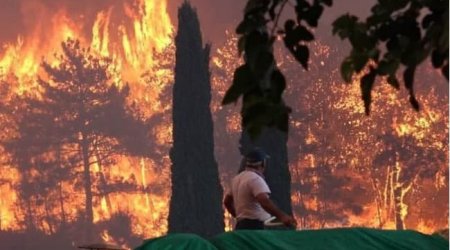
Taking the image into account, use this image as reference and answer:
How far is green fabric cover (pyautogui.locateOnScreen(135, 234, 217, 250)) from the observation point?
26.1 ft

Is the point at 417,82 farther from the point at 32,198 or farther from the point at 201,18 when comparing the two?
the point at 32,198

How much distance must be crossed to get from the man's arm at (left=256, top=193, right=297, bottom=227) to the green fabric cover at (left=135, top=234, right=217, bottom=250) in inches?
86.8

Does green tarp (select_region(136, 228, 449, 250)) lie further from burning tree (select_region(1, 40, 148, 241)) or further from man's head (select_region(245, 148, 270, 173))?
burning tree (select_region(1, 40, 148, 241))

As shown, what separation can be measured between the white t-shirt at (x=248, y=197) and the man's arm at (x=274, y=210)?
90 mm

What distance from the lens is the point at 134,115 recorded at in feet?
170

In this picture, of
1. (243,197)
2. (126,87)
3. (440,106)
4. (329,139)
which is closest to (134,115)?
(126,87)

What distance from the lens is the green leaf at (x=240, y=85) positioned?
119 inches

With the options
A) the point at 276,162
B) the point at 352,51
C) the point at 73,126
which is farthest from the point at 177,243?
the point at 73,126

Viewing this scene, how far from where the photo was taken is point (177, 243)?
802 centimetres

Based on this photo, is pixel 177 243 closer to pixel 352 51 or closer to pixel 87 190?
pixel 352 51

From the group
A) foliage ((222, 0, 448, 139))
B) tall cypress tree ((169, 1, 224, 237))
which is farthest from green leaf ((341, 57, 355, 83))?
tall cypress tree ((169, 1, 224, 237))

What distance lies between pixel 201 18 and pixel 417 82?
12.1 m

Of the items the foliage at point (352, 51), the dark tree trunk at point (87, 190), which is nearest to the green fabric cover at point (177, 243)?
the foliage at point (352, 51)

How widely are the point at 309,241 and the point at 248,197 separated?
102 inches
